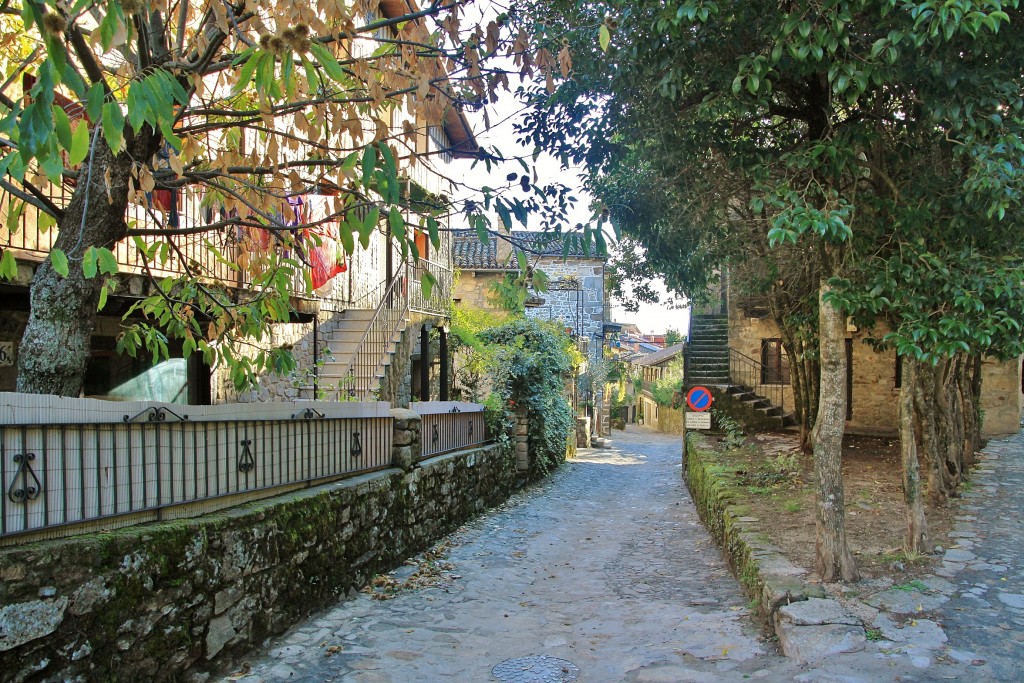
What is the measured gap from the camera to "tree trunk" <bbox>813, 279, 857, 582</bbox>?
560 cm

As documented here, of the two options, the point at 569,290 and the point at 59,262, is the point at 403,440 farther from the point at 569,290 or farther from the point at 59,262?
the point at 569,290

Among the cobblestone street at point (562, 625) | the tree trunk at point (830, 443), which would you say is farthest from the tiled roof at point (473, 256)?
the tree trunk at point (830, 443)

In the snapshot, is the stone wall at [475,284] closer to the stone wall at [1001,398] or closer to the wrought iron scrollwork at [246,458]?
the stone wall at [1001,398]

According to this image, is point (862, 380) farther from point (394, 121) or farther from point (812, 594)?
point (812, 594)

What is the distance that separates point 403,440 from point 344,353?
3.55m

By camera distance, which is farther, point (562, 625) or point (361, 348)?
point (361, 348)

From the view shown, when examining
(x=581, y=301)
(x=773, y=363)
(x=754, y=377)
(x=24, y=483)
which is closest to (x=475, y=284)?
(x=581, y=301)

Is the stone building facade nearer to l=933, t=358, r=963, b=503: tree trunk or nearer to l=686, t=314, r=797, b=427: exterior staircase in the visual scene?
l=686, t=314, r=797, b=427: exterior staircase

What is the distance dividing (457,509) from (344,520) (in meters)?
3.49

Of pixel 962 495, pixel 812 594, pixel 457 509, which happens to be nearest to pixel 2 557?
pixel 812 594

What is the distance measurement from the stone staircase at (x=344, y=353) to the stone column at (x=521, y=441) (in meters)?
3.41

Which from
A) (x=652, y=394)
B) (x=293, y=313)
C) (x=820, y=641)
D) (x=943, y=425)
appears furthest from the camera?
(x=652, y=394)

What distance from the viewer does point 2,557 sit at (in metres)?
3.17

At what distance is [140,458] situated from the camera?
4.16m
